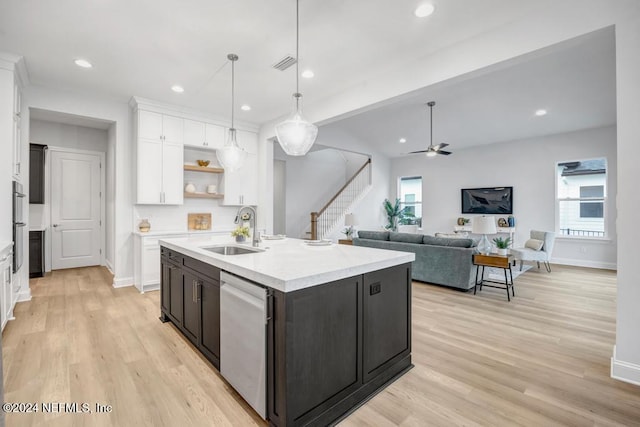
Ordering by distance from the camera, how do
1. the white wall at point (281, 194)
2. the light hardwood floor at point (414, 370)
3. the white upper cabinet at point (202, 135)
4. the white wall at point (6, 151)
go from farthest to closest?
1. the white wall at point (281, 194)
2. the white upper cabinet at point (202, 135)
3. the white wall at point (6, 151)
4. the light hardwood floor at point (414, 370)

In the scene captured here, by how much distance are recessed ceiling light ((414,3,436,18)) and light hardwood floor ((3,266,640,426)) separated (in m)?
2.98

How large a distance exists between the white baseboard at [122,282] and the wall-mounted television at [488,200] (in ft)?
25.2

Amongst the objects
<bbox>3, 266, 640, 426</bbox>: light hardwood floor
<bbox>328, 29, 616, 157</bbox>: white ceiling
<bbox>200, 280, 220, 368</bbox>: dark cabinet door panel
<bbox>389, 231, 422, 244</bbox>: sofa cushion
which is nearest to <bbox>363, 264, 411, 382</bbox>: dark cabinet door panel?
<bbox>3, 266, 640, 426</bbox>: light hardwood floor

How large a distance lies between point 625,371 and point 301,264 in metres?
2.48

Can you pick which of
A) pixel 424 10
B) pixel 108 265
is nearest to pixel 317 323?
pixel 424 10

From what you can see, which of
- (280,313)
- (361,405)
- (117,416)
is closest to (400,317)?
(361,405)

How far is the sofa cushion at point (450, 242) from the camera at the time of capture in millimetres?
4648

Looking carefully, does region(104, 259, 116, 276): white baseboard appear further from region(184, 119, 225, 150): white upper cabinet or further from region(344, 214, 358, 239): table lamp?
region(344, 214, 358, 239): table lamp

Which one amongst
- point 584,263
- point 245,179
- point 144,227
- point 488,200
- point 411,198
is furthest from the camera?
point 411,198

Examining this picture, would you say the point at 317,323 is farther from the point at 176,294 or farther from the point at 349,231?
the point at 349,231

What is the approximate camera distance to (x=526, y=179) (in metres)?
7.34

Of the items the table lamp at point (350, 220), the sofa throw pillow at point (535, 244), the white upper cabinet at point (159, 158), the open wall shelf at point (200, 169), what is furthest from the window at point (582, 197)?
the white upper cabinet at point (159, 158)

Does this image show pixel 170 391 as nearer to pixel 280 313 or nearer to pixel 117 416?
pixel 117 416

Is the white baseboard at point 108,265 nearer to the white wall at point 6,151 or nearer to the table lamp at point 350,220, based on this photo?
the white wall at point 6,151
